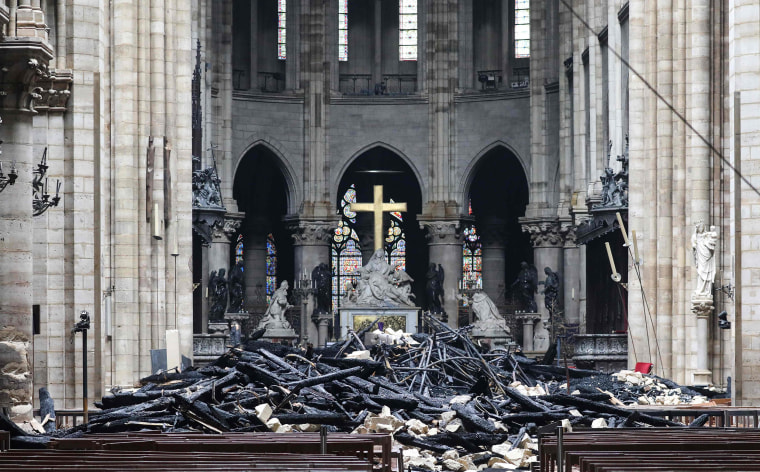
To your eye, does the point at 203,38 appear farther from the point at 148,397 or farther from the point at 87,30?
the point at 148,397

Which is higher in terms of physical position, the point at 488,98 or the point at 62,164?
the point at 488,98

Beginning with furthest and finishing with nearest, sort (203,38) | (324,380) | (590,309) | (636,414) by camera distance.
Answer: (203,38) → (590,309) → (324,380) → (636,414)

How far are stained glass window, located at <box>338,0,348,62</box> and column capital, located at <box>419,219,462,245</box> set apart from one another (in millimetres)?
6847

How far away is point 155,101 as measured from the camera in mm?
29391

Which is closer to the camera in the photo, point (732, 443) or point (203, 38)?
point (732, 443)

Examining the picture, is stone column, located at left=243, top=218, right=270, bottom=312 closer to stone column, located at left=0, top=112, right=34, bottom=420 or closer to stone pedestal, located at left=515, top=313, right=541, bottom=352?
stone pedestal, located at left=515, top=313, right=541, bottom=352

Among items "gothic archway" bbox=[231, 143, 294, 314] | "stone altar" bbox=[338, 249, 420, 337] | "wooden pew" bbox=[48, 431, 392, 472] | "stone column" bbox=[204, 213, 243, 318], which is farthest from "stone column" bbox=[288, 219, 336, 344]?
"wooden pew" bbox=[48, 431, 392, 472]

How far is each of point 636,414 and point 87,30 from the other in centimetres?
925

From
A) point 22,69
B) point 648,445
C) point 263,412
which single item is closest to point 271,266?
point 22,69

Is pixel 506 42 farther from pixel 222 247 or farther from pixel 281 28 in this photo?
pixel 222 247

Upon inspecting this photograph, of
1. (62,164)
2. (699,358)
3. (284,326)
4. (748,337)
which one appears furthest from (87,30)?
(284,326)

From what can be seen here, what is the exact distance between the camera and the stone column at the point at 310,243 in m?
51.2

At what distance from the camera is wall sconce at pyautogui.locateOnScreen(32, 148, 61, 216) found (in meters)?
18.5

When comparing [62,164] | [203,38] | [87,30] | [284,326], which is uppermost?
[203,38]
